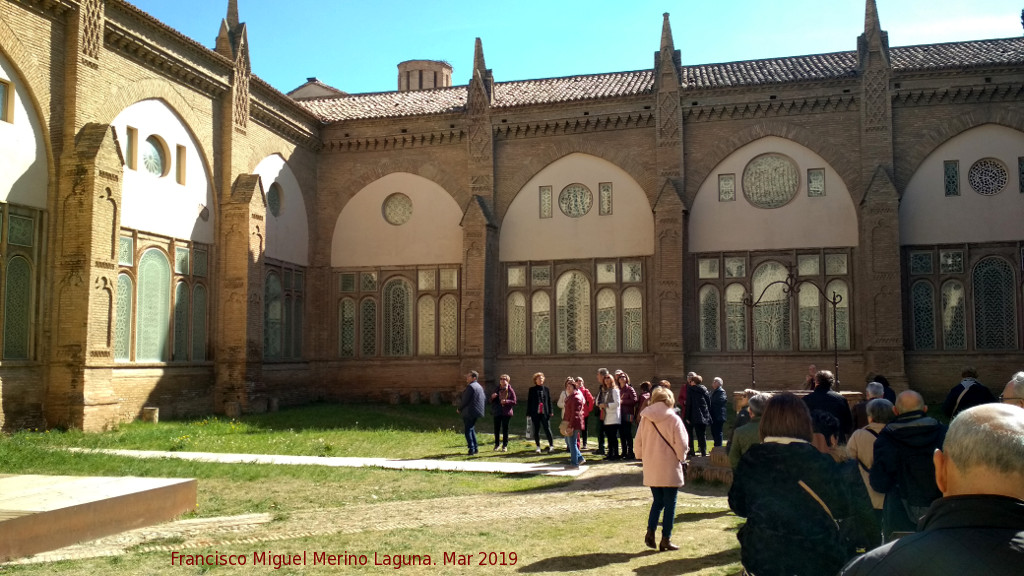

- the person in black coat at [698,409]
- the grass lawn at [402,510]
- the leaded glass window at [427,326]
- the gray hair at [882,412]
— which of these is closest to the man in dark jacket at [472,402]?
the grass lawn at [402,510]

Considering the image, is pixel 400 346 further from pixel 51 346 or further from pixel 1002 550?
pixel 1002 550

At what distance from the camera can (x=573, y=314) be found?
2941 centimetres

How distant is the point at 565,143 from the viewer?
2969cm

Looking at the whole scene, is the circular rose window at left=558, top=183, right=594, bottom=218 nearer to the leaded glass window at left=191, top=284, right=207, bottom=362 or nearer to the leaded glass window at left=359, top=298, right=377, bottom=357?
the leaded glass window at left=359, top=298, right=377, bottom=357

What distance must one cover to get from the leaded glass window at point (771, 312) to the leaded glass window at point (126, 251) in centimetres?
1784

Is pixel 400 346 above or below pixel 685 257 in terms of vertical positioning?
below

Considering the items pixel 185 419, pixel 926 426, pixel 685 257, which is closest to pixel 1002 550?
pixel 926 426

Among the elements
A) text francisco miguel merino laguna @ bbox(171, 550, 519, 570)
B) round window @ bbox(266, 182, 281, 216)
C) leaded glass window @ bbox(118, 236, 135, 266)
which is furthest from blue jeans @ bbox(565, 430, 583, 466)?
round window @ bbox(266, 182, 281, 216)

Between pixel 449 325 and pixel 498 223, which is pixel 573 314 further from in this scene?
pixel 449 325

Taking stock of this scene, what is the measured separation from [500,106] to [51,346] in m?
15.9

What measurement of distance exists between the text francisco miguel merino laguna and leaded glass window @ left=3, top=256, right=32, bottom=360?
12.9 metres

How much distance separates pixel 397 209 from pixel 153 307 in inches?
399

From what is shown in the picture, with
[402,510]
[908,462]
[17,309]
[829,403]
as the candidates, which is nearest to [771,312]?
[829,403]

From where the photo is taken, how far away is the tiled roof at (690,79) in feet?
89.2
